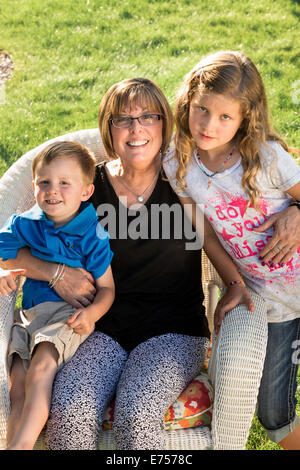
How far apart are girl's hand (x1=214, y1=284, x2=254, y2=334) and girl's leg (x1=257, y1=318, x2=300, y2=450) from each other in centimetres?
23

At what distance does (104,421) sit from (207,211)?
965 millimetres

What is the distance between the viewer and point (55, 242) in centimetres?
247

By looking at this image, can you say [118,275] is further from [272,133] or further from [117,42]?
[117,42]

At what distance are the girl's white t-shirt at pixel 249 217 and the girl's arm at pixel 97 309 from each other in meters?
0.51

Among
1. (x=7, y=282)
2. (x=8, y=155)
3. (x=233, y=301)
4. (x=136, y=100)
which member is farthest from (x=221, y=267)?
(x=8, y=155)

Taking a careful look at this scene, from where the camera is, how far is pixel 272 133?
243 centimetres

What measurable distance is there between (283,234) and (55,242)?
0.95 meters

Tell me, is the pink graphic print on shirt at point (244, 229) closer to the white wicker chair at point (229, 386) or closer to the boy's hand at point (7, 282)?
the white wicker chair at point (229, 386)

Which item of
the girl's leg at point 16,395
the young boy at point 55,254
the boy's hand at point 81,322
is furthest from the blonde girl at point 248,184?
the girl's leg at point 16,395

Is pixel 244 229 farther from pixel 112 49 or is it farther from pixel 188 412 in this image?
pixel 112 49

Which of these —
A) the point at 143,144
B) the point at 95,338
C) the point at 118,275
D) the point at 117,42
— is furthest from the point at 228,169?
the point at 117,42

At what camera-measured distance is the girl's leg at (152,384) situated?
2.12 meters

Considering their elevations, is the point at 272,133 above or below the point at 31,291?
above

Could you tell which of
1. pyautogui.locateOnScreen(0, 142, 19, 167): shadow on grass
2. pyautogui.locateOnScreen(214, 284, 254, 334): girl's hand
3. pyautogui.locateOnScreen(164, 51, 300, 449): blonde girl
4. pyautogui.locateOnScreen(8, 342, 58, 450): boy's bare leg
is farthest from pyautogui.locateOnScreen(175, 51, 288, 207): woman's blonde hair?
pyautogui.locateOnScreen(0, 142, 19, 167): shadow on grass
